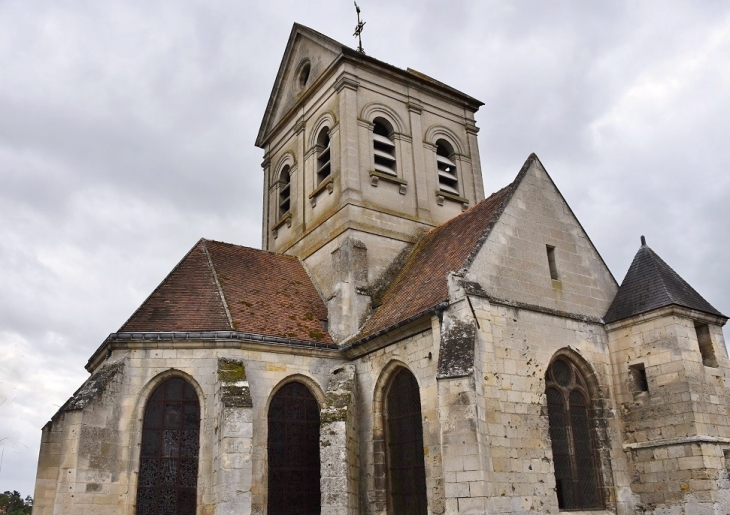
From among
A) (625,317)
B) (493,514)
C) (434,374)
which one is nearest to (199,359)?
(434,374)

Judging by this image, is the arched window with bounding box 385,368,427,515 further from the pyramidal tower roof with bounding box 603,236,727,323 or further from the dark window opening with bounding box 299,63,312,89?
the dark window opening with bounding box 299,63,312,89

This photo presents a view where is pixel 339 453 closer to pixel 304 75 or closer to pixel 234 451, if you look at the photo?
pixel 234 451

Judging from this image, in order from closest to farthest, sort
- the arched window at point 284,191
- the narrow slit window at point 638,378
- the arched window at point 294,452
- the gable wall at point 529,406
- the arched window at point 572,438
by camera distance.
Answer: the gable wall at point 529,406
the arched window at point 572,438
the narrow slit window at point 638,378
the arched window at point 294,452
the arched window at point 284,191

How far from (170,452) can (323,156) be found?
10177mm

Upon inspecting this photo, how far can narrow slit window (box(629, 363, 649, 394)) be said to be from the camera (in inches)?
547

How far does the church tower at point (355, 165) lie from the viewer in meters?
17.8

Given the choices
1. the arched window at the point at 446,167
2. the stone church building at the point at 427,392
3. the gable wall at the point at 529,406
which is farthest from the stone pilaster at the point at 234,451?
the arched window at the point at 446,167

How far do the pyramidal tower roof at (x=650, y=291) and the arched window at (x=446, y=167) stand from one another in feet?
22.1

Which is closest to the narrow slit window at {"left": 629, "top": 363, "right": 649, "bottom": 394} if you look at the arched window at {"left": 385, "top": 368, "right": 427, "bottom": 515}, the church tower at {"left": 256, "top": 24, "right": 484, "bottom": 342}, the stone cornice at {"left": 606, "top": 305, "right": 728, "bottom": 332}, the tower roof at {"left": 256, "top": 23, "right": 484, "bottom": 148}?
the stone cornice at {"left": 606, "top": 305, "right": 728, "bottom": 332}

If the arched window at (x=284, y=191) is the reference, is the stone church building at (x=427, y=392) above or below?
below

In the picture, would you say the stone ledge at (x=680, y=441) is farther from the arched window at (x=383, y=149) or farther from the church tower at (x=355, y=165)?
the arched window at (x=383, y=149)

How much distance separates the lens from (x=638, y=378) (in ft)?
46.0

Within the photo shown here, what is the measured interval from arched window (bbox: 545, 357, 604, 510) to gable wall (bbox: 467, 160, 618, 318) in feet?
4.88

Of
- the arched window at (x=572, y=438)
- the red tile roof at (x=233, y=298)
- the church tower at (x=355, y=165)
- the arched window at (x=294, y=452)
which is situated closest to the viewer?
the arched window at (x=572, y=438)
